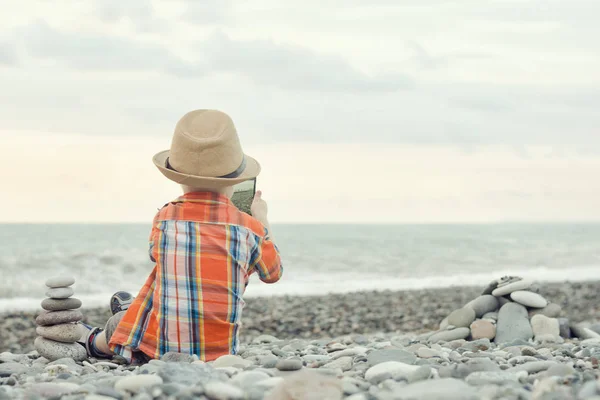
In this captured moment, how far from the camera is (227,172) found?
4.70 meters

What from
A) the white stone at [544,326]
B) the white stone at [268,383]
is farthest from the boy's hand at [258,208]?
the white stone at [544,326]

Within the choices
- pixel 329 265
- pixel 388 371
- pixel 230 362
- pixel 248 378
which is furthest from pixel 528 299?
pixel 329 265

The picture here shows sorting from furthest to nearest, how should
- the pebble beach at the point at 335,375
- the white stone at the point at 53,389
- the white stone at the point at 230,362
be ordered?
the white stone at the point at 230,362, the white stone at the point at 53,389, the pebble beach at the point at 335,375

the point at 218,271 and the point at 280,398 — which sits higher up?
the point at 218,271

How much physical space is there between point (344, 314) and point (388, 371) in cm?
844

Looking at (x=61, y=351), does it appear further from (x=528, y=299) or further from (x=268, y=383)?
(x=528, y=299)

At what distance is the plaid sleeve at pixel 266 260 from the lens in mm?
4820

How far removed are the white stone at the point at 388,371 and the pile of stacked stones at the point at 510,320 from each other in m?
3.32

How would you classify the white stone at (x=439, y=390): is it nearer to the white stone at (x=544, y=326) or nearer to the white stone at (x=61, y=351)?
the white stone at (x=61, y=351)

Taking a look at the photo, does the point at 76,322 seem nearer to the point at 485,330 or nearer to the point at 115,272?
the point at 485,330

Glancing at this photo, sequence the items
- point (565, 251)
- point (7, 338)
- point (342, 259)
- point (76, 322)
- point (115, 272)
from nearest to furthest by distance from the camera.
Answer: point (76, 322) < point (7, 338) < point (115, 272) < point (342, 259) < point (565, 251)

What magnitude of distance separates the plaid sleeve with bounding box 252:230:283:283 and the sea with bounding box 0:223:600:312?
10180mm

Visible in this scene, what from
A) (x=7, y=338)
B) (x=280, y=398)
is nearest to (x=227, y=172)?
(x=280, y=398)

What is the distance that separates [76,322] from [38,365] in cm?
56
